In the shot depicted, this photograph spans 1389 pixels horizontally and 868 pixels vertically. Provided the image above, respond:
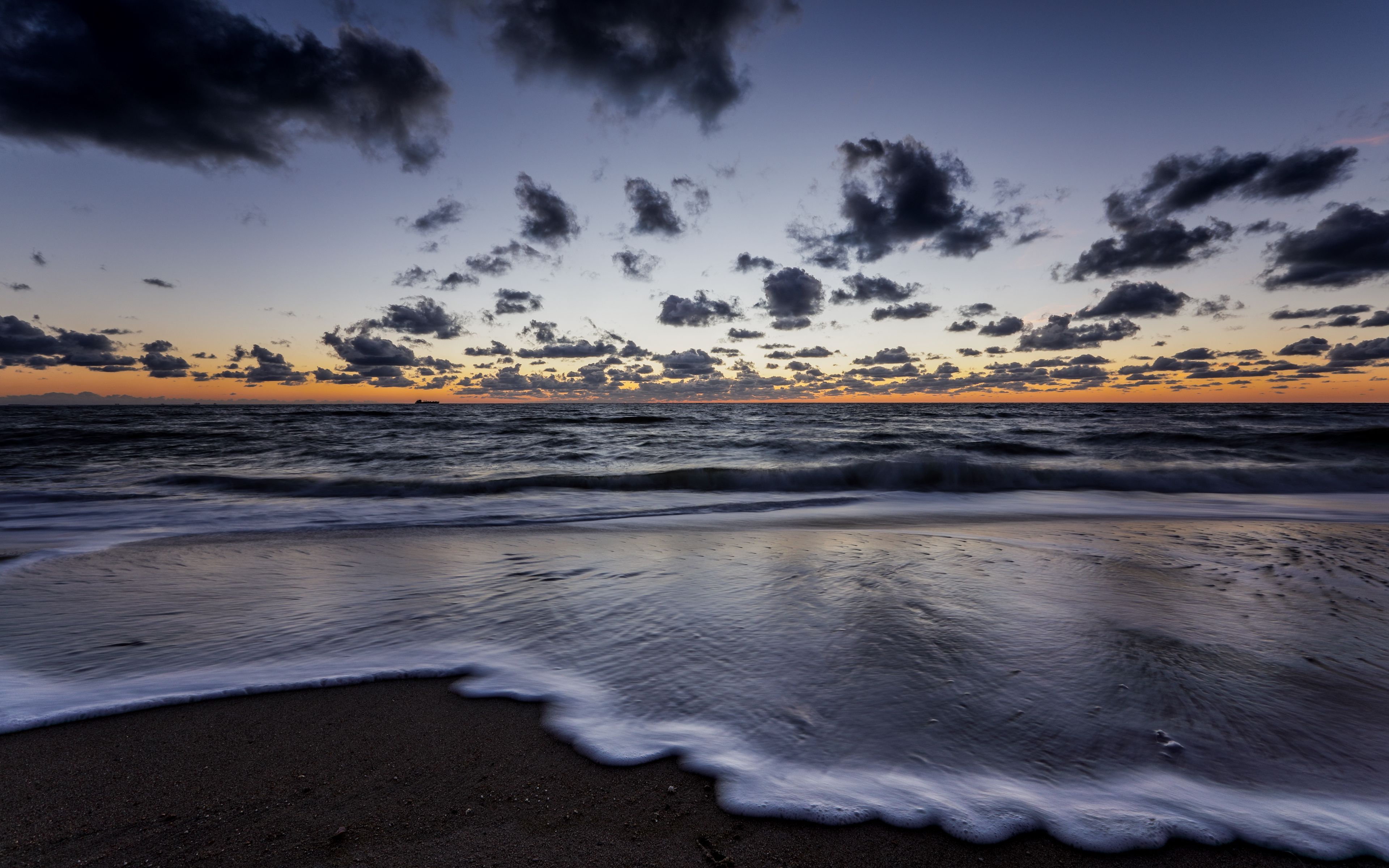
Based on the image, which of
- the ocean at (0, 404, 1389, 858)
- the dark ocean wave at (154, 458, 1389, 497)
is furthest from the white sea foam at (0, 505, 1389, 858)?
the dark ocean wave at (154, 458, 1389, 497)

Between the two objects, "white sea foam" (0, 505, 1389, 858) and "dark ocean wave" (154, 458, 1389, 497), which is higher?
"white sea foam" (0, 505, 1389, 858)

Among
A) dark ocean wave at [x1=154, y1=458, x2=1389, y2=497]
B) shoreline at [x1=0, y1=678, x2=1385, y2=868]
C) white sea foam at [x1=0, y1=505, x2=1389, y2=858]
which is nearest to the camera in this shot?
shoreline at [x1=0, y1=678, x2=1385, y2=868]

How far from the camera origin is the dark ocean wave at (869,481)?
9953 mm

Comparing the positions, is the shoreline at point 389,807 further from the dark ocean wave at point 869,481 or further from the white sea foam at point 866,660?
the dark ocean wave at point 869,481

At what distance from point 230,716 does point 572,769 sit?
1418 mm

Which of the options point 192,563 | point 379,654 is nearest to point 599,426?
point 192,563

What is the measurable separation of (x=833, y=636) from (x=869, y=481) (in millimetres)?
8928

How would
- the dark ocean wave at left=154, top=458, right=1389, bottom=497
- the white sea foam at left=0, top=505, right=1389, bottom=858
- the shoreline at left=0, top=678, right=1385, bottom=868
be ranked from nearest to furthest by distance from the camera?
the shoreline at left=0, top=678, right=1385, bottom=868
the white sea foam at left=0, top=505, right=1389, bottom=858
the dark ocean wave at left=154, top=458, right=1389, bottom=497

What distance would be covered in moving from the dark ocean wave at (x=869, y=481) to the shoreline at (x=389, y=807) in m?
7.69

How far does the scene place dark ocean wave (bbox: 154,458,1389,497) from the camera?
995 centimetres

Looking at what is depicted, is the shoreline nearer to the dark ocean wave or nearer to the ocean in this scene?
the ocean

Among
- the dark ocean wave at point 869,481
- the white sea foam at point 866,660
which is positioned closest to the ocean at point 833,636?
the white sea foam at point 866,660

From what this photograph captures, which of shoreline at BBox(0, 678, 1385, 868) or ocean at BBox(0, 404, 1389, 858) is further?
ocean at BBox(0, 404, 1389, 858)

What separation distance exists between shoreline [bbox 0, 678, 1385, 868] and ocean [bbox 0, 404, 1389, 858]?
0.07m
